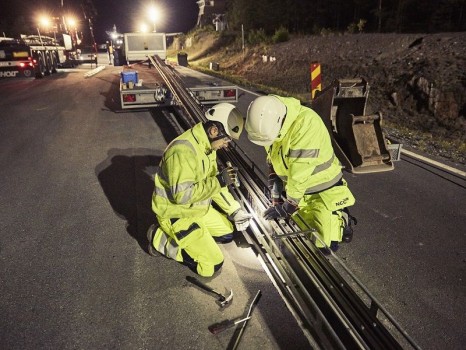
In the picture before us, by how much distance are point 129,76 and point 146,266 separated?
21.8 feet

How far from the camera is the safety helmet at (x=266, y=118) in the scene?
117 inches

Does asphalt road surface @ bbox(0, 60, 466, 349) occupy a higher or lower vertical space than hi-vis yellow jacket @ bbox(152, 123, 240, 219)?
lower

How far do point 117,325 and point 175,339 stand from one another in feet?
1.62

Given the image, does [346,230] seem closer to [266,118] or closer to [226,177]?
[226,177]

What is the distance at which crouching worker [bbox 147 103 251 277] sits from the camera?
2990mm

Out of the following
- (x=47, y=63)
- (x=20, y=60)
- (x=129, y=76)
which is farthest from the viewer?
(x=47, y=63)

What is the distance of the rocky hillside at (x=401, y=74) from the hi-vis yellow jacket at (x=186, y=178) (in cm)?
461

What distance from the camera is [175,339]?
8.31 feet

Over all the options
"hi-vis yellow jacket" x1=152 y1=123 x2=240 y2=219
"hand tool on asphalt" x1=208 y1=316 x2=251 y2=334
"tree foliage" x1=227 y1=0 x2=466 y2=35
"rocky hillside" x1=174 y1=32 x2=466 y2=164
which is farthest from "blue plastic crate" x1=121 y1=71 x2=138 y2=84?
"tree foliage" x1=227 y1=0 x2=466 y2=35

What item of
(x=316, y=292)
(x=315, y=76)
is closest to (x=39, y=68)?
(x=315, y=76)

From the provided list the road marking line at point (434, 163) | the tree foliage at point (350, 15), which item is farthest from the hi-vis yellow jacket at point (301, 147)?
the tree foliage at point (350, 15)

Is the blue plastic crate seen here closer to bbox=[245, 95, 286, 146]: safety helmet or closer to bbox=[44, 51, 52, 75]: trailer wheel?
bbox=[245, 95, 286, 146]: safety helmet

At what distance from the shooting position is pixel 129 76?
343 inches

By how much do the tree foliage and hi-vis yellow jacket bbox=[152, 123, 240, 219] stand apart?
16405mm
